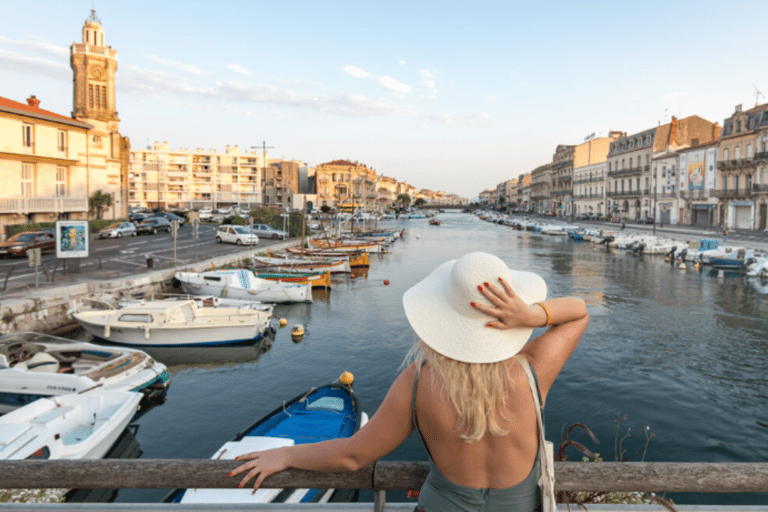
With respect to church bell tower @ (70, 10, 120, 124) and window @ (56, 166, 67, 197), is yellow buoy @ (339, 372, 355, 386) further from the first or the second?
church bell tower @ (70, 10, 120, 124)

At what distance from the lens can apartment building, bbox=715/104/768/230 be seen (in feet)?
165

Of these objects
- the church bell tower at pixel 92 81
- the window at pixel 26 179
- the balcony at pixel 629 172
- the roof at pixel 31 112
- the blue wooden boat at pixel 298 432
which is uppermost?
the church bell tower at pixel 92 81

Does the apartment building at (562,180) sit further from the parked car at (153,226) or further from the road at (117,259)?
the parked car at (153,226)

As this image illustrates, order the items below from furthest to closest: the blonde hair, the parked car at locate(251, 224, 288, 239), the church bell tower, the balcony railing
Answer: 1. the church bell tower
2. the parked car at locate(251, 224, 288, 239)
3. the balcony railing
4. the blonde hair

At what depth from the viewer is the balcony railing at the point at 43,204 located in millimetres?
34344

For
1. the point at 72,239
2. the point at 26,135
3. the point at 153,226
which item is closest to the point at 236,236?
the point at 153,226

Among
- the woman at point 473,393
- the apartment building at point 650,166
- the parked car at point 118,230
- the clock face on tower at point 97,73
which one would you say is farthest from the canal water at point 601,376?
the apartment building at point 650,166

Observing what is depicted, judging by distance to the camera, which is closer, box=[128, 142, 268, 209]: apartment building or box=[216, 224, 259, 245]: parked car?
box=[216, 224, 259, 245]: parked car

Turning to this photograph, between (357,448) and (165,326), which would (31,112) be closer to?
(165,326)

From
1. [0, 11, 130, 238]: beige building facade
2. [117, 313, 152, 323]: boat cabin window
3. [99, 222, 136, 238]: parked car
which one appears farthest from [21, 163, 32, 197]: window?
[117, 313, 152, 323]: boat cabin window

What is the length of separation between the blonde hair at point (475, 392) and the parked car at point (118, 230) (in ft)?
145

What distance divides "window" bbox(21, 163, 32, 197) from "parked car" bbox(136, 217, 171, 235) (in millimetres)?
9534

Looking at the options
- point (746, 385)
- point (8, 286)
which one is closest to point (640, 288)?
point (746, 385)

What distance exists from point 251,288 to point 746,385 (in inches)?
727
